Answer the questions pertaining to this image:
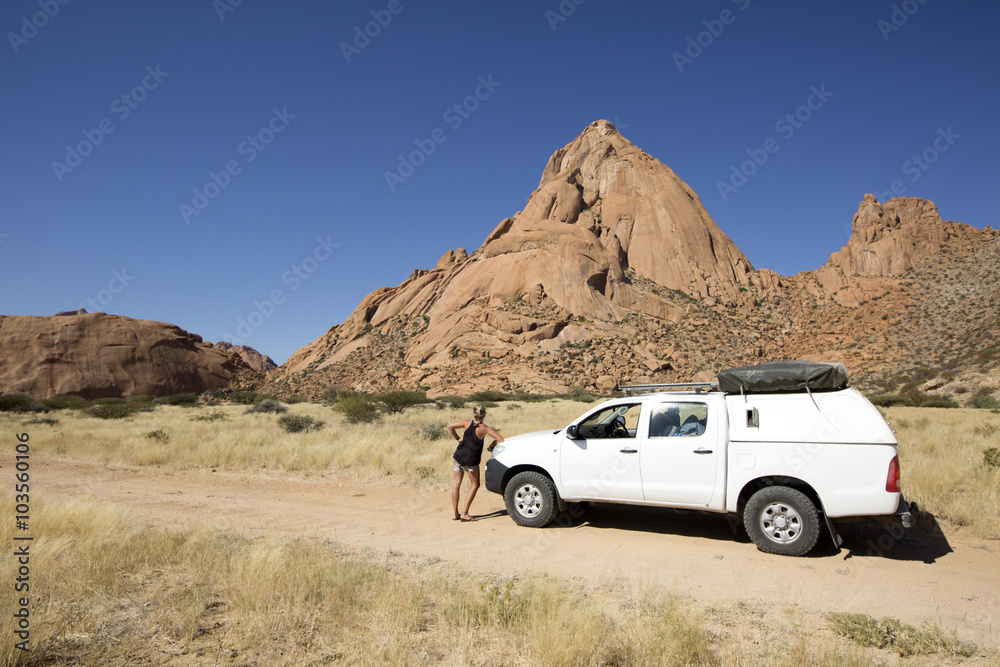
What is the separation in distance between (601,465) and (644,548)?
3.79 ft

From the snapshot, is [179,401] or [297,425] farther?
[179,401]

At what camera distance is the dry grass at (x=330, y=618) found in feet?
11.8

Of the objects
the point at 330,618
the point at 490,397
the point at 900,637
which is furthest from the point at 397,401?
the point at 900,637

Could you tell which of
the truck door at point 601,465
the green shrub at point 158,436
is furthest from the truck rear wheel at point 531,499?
the green shrub at point 158,436

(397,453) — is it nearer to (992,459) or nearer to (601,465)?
(601,465)

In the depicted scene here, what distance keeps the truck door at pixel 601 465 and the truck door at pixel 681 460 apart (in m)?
0.15

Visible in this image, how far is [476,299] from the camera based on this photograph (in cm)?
6388

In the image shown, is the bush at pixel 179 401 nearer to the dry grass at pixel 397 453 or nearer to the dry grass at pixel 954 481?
the dry grass at pixel 397 453

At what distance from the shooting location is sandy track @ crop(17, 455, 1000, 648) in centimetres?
501

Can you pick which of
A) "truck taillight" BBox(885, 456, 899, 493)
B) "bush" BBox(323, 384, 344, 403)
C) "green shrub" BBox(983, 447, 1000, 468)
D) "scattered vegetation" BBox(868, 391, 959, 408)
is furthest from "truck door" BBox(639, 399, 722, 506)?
"bush" BBox(323, 384, 344, 403)

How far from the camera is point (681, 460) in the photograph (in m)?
6.69

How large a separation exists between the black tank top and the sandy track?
929mm

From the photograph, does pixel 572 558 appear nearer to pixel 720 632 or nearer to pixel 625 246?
pixel 720 632

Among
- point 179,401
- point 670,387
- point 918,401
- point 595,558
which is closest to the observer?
point 595,558
